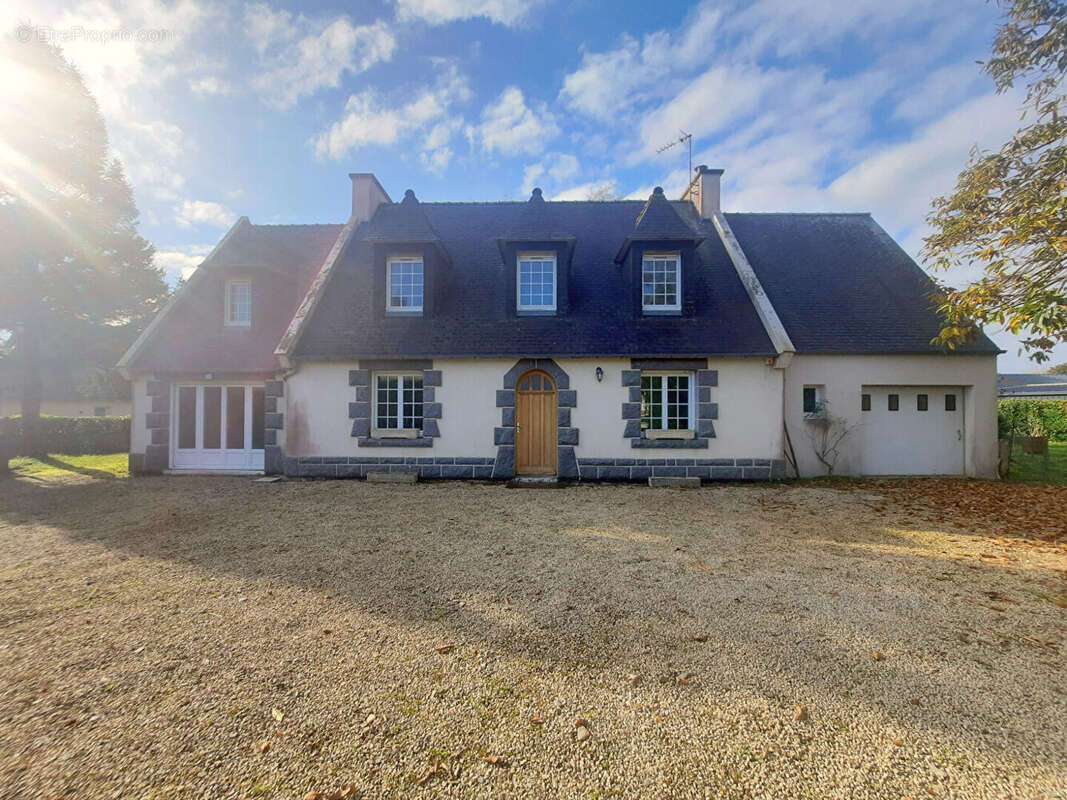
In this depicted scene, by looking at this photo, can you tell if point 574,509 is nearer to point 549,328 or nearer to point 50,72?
point 549,328

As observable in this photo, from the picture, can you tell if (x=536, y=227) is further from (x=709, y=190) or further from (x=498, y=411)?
(x=709, y=190)

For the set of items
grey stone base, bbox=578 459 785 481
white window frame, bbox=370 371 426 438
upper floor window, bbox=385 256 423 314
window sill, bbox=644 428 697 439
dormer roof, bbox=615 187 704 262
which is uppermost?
dormer roof, bbox=615 187 704 262

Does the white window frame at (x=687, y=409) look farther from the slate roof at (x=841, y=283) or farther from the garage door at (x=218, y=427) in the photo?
the garage door at (x=218, y=427)

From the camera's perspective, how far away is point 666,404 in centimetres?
1007

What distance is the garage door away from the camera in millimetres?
10641

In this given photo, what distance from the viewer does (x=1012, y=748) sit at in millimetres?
2322

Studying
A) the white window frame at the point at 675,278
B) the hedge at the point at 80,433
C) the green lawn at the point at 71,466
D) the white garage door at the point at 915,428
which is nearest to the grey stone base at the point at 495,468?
the white garage door at the point at 915,428

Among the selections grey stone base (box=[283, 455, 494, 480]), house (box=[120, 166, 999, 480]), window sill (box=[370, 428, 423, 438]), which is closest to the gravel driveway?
grey stone base (box=[283, 455, 494, 480])

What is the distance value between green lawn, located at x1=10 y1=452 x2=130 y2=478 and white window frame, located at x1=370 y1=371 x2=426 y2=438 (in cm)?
632

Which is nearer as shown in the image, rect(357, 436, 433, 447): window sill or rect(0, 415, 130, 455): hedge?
rect(357, 436, 433, 447): window sill

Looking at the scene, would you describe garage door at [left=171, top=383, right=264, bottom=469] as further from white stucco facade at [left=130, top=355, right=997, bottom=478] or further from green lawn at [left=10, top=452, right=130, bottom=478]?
green lawn at [left=10, top=452, right=130, bottom=478]

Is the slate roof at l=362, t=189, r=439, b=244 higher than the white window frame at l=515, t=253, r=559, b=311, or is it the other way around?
the slate roof at l=362, t=189, r=439, b=244

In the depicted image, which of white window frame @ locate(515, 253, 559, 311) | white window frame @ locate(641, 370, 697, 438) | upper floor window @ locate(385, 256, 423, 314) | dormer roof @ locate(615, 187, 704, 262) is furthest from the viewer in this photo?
upper floor window @ locate(385, 256, 423, 314)

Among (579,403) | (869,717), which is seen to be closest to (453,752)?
(869,717)
